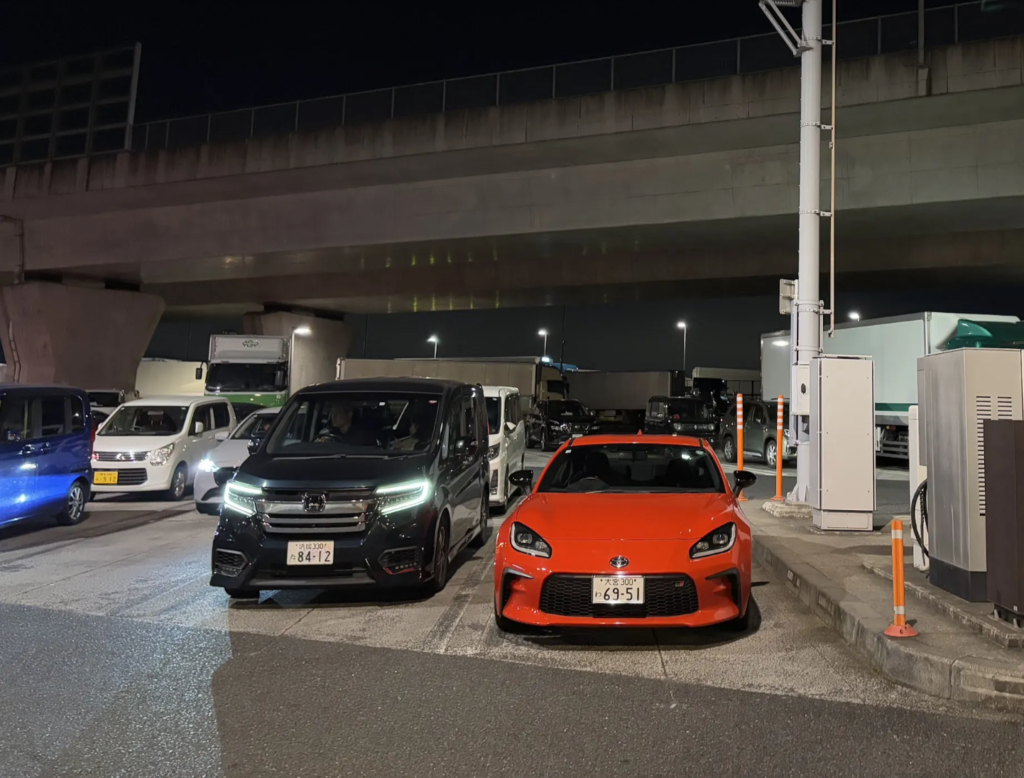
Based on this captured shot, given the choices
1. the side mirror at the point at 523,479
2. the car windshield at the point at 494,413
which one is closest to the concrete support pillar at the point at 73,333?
the car windshield at the point at 494,413

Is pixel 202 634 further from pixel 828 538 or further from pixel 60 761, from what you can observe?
pixel 828 538

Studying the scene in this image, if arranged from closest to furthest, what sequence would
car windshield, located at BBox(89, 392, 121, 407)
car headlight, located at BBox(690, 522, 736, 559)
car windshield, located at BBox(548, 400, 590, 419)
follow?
1. car headlight, located at BBox(690, 522, 736, 559)
2. car windshield, located at BBox(89, 392, 121, 407)
3. car windshield, located at BBox(548, 400, 590, 419)

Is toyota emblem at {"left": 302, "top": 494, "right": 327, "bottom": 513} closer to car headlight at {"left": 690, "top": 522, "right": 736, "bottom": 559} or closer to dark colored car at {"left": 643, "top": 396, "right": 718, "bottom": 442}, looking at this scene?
car headlight at {"left": 690, "top": 522, "right": 736, "bottom": 559}

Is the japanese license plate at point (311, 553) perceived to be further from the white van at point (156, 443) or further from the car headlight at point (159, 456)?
the car headlight at point (159, 456)

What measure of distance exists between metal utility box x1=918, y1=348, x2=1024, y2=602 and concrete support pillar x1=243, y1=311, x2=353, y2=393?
89.2ft

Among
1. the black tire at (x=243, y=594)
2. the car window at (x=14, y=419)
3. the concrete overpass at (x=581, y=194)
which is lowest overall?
the black tire at (x=243, y=594)

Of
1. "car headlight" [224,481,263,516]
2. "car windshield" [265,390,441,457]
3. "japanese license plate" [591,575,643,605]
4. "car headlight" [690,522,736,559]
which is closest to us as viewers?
"japanese license plate" [591,575,643,605]

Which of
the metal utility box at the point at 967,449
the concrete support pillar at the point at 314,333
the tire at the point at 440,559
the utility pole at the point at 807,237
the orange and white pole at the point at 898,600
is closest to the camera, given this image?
the orange and white pole at the point at 898,600

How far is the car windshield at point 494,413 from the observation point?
36.1 ft

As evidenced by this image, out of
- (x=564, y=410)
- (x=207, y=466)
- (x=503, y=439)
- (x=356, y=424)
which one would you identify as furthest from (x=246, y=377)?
(x=356, y=424)

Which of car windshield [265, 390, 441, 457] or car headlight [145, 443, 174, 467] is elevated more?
car windshield [265, 390, 441, 457]

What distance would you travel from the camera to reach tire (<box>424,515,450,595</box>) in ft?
20.4

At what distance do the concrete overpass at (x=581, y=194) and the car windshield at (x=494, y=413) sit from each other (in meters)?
7.98

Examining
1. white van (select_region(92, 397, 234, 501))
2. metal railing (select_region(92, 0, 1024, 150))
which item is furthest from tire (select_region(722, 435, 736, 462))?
white van (select_region(92, 397, 234, 501))
